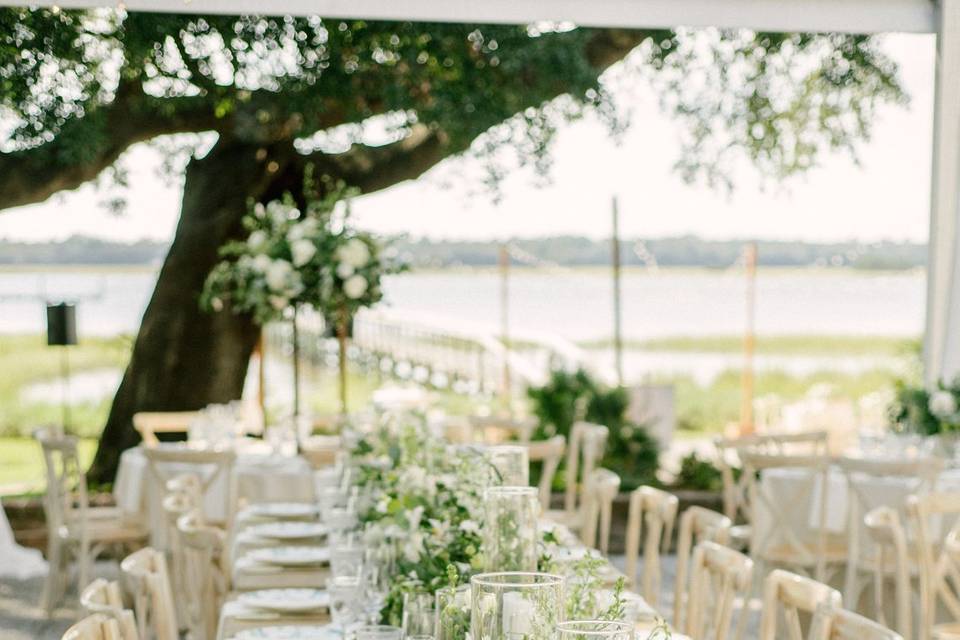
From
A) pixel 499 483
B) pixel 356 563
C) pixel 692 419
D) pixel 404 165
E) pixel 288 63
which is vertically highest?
pixel 288 63

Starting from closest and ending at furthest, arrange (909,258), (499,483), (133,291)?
(499,483) < (133,291) < (909,258)

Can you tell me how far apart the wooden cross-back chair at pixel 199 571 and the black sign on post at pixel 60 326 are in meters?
3.42

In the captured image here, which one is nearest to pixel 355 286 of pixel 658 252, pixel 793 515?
pixel 793 515

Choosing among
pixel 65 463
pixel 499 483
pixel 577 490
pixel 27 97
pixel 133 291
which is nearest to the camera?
pixel 499 483

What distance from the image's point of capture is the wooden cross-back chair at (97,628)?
2.44m

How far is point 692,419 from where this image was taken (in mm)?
14242

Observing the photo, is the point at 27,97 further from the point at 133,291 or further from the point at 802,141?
the point at 133,291

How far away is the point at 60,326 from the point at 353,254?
235 cm

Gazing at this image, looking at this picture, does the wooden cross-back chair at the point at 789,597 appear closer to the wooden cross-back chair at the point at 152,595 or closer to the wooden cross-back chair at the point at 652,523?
the wooden cross-back chair at the point at 652,523

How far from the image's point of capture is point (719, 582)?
10.4 feet

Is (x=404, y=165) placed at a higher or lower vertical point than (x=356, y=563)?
higher

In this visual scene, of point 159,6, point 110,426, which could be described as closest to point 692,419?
point 110,426

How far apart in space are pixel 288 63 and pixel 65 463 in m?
2.57

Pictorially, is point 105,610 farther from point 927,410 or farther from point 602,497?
point 927,410
